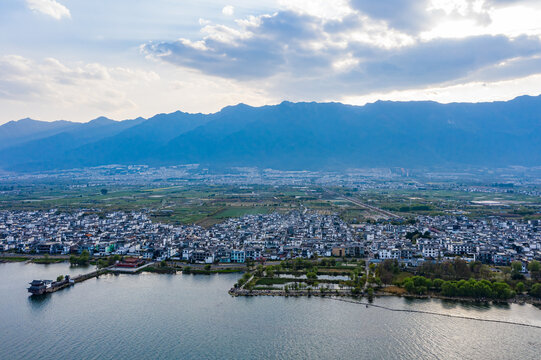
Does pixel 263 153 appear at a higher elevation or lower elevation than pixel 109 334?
higher

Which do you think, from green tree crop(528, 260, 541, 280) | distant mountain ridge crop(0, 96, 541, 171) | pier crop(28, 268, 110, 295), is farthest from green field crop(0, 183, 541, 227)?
distant mountain ridge crop(0, 96, 541, 171)

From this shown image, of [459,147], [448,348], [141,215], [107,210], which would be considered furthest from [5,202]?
[459,147]

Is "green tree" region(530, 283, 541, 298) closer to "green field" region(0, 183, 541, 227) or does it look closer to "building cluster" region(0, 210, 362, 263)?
"building cluster" region(0, 210, 362, 263)

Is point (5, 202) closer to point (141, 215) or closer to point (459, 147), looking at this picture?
point (141, 215)

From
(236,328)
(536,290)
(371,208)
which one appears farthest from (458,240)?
(371,208)

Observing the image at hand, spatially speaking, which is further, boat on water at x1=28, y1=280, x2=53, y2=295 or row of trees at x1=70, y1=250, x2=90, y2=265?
row of trees at x1=70, y1=250, x2=90, y2=265

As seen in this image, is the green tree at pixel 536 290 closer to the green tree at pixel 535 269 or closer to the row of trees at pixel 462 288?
the row of trees at pixel 462 288
